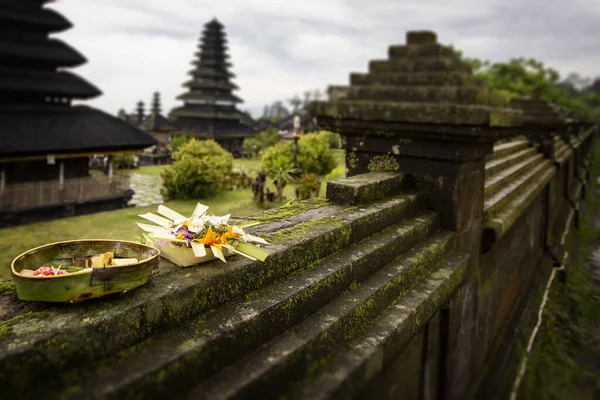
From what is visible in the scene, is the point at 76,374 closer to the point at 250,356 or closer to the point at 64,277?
the point at 64,277

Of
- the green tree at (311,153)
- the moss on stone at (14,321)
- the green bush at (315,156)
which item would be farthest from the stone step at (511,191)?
the green bush at (315,156)

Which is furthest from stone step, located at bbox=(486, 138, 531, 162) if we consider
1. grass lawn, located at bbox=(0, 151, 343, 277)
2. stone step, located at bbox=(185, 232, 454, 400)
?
grass lawn, located at bbox=(0, 151, 343, 277)

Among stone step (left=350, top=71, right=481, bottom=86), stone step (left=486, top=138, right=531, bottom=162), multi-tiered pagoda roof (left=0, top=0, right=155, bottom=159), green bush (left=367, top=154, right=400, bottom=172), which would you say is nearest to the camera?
stone step (left=350, top=71, right=481, bottom=86)

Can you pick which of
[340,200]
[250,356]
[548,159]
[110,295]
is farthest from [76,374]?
[548,159]

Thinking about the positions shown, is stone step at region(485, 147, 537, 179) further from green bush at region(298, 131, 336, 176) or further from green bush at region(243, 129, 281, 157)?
green bush at region(243, 129, 281, 157)

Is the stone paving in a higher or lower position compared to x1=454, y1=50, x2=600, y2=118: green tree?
lower

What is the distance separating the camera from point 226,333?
1.84 meters

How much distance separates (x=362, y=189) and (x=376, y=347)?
138cm

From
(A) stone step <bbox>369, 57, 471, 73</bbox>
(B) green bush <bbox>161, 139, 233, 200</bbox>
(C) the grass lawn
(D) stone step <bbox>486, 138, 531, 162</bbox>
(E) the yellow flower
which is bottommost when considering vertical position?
(C) the grass lawn

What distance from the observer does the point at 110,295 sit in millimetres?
1780

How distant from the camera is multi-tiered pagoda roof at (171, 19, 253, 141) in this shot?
126 ft

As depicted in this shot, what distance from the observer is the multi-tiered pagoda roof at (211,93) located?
38344 millimetres

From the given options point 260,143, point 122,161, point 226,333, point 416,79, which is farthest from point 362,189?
point 260,143

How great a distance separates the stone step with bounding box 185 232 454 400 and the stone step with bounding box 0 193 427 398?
0.29 m
